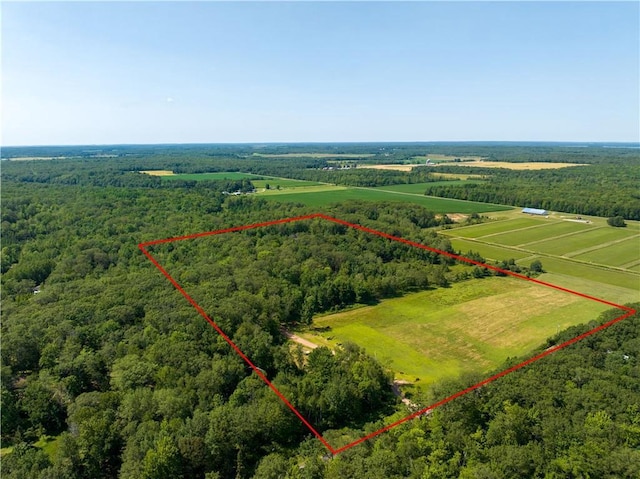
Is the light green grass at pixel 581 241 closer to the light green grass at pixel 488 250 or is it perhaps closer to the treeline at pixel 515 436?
the light green grass at pixel 488 250

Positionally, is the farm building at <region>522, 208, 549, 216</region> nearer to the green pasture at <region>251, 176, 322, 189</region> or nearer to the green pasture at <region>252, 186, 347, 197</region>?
the green pasture at <region>252, 186, 347, 197</region>

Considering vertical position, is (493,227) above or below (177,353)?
below

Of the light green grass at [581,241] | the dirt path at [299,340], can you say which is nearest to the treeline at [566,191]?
the light green grass at [581,241]

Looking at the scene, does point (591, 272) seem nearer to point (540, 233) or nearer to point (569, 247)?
point (569, 247)

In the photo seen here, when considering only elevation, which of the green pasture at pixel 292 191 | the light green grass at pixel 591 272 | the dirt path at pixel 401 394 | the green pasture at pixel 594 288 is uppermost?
the green pasture at pixel 292 191

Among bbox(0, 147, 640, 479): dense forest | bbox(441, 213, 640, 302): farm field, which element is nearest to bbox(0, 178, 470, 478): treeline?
bbox(0, 147, 640, 479): dense forest

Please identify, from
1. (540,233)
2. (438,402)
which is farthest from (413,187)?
(438,402)
